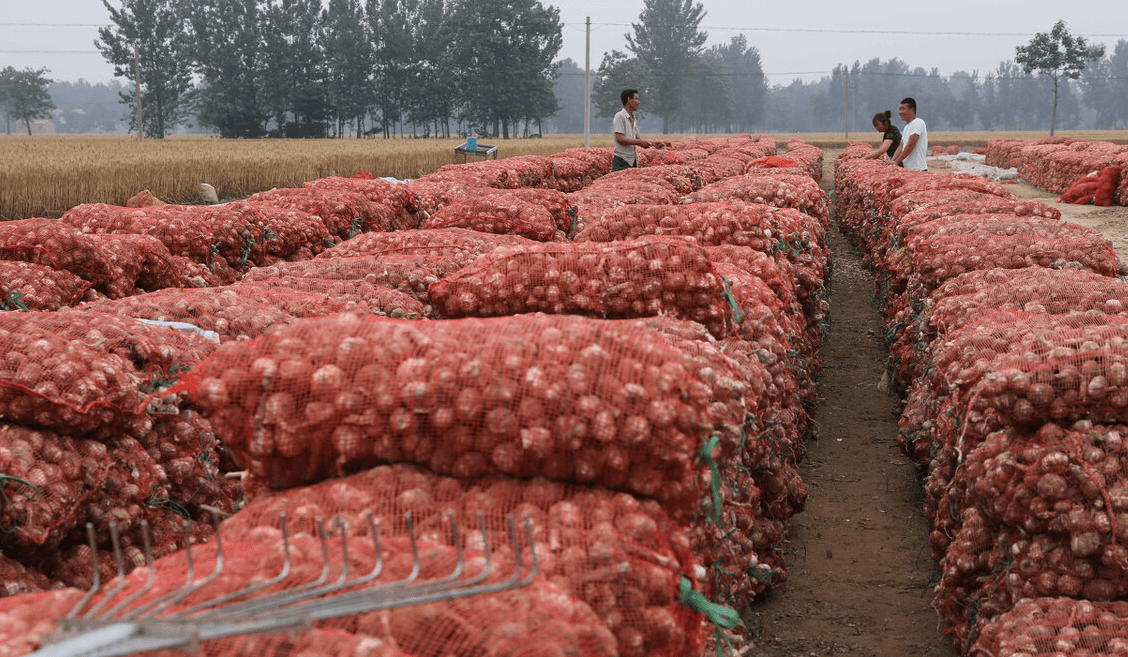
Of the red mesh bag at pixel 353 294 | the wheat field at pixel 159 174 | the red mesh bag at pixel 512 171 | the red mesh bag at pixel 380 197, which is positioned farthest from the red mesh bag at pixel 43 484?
the wheat field at pixel 159 174

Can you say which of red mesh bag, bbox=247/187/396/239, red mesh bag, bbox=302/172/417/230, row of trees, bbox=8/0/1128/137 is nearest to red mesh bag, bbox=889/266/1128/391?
red mesh bag, bbox=247/187/396/239

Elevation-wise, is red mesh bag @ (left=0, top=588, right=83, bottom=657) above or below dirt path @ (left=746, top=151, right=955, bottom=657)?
above

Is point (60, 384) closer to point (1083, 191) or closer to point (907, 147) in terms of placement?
point (907, 147)

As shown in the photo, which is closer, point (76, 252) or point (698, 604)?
point (698, 604)

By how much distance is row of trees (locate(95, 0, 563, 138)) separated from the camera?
62.8 metres

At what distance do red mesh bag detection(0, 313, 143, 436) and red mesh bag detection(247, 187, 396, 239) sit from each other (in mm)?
5546

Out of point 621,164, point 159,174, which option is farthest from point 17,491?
point 159,174

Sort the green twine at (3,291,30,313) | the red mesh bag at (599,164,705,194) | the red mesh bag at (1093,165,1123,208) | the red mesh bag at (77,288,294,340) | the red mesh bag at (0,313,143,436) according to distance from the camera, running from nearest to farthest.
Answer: the red mesh bag at (0,313,143,436) < the red mesh bag at (77,288,294,340) < the green twine at (3,291,30,313) < the red mesh bag at (599,164,705,194) < the red mesh bag at (1093,165,1123,208)

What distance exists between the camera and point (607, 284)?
3.87m

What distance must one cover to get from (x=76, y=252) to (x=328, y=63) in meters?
69.8

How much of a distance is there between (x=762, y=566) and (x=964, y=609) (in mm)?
824

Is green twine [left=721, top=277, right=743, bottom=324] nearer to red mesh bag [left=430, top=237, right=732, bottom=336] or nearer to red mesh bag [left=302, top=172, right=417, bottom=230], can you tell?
red mesh bag [left=430, top=237, right=732, bottom=336]

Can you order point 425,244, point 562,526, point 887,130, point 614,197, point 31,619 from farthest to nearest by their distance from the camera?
1. point 887,130
2. point 614,197
3. point 425,244
4. point 562,526
5. point 31,619

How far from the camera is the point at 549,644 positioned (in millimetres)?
1686
